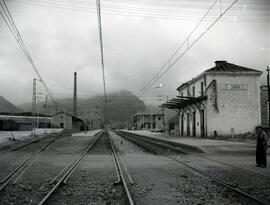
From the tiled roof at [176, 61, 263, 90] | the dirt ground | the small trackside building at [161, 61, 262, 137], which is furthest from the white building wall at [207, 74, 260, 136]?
the dirt ground

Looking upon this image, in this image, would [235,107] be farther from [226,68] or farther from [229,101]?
[226,68]

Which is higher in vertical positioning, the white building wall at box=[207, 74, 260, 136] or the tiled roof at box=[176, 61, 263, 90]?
the tiled roof at box=[176, 61, 263, 90]

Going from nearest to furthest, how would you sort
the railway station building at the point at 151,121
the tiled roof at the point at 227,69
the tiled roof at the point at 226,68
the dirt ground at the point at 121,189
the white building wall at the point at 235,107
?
1. the dirt ground at the point at 121,189
2. the white building wall at the point at 235,107
3. the tiled roof at the point at 227,69
4. the tiled roof at the point at 226,68
5. the railway station building at the point at 151,121

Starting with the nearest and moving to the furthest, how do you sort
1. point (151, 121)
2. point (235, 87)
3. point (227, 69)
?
1. point (235, 87)
2. point (227, 69)
3. point (151, 121)

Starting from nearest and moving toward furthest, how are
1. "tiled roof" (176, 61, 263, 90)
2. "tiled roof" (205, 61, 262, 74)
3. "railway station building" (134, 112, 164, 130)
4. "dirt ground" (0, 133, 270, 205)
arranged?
1. "dirt ground" (0, 133, 270, 205)
2. "tiled roof" (176, 61, 263, 90)
3. "tiled roof" (205, 61, 262, 74)
4. "railway station building" (134, 112, 164, 130)

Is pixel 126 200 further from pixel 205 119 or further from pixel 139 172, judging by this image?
pixel 205 119

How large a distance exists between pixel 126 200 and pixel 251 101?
3377 centimetres

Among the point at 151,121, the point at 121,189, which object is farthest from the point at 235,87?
the point at 151,121

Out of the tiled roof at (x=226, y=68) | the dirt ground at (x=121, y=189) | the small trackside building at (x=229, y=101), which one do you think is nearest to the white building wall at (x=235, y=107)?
the small trackside building at (x=229, y=101)

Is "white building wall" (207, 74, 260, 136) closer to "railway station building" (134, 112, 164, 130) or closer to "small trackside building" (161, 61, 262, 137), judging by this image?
"small trackside building" (161, 61, 262, 137)

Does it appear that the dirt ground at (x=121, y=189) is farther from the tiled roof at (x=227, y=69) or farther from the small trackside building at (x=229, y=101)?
the tiled roof at (x=227, y=69)

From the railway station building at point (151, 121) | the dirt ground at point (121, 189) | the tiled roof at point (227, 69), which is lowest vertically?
the dirt ground at point (121, 189)

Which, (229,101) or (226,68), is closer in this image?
(229,101)

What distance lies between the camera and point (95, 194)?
806 centimetres
